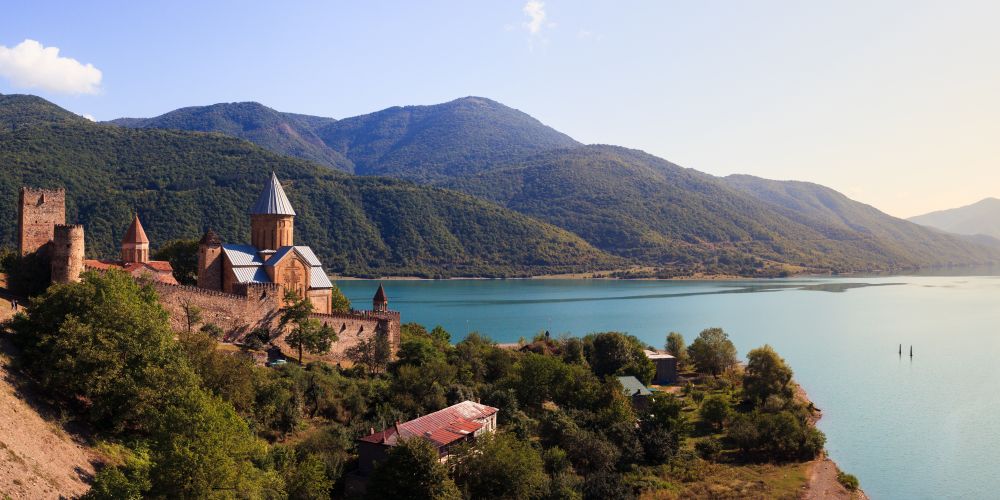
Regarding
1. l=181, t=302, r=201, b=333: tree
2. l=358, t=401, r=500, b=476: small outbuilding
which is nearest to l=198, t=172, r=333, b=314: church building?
l=181, t=302, r=201, b=333: tree

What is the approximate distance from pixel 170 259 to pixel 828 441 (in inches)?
1318

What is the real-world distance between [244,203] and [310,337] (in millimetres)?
83424

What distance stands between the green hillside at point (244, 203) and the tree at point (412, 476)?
203 feet

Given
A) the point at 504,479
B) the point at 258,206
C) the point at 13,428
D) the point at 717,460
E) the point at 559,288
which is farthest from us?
the point at 559,288

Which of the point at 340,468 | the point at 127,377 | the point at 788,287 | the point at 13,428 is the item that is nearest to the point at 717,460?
the point at 340,468

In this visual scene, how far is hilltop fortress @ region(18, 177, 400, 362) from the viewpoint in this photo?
82.7 ft

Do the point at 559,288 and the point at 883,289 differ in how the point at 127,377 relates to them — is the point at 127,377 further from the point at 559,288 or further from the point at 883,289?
the point at 883,289

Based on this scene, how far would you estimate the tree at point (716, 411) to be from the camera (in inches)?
1260

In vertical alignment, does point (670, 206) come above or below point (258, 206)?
above

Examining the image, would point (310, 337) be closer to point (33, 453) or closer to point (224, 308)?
point (224, 308)

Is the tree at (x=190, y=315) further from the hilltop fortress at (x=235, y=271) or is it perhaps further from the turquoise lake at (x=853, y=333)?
the turquoise lake at (x=853, y=333)

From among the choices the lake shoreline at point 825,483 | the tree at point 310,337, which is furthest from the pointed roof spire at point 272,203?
the lake shoreline at point 825,483

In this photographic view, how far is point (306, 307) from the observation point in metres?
29.7

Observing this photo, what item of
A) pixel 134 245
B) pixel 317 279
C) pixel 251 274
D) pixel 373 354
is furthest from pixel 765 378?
pixel 134 245
